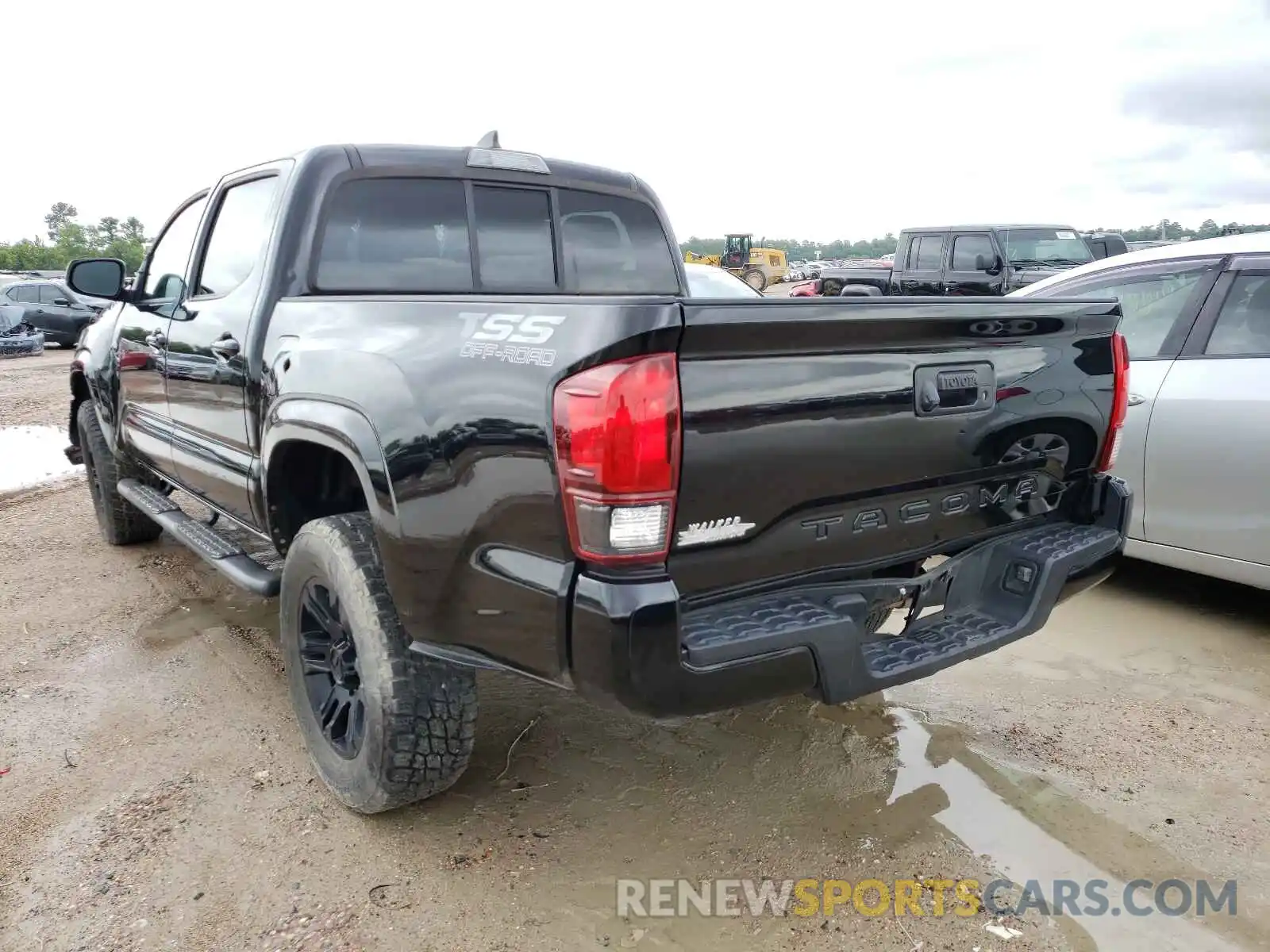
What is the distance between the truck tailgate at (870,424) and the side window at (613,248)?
181cm

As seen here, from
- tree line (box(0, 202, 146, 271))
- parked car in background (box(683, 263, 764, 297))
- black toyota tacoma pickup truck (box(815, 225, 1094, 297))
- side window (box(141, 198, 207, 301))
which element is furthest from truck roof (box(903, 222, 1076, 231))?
tree line (box(0, 202, 146, 271))

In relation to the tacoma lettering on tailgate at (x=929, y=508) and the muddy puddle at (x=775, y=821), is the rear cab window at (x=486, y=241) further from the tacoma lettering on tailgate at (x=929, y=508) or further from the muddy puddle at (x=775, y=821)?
the tacoma lettering on tailgate at (x=929, y=508)

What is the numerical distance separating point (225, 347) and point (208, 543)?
822 millimetres

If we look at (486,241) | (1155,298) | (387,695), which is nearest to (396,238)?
(486,241)

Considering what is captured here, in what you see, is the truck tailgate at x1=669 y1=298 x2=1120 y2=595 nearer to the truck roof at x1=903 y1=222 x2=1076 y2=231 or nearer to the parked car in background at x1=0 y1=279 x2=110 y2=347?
the truck roof at x1=903 y1=222 x2=1076 y2=231

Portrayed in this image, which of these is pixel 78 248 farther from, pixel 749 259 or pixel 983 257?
pixel 983 257

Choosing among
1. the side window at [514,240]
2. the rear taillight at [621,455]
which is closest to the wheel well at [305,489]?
the side window at [514,240]

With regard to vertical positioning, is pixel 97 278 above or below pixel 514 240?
below

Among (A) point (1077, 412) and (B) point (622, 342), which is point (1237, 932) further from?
(B) point (622, 342)

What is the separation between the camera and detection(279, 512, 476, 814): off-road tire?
2465mm

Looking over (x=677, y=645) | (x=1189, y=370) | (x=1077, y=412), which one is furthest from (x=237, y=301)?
(x=1189, y=370)

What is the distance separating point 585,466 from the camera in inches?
75.2

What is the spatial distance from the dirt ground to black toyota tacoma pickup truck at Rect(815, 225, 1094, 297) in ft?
30.0

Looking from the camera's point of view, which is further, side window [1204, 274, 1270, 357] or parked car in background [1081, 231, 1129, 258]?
parked car in background [1081, 231, 1129, 258]
